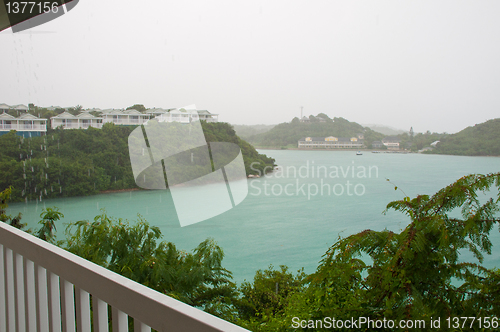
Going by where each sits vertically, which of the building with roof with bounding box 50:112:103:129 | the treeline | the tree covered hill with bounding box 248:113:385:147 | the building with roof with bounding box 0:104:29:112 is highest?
the building with roof with bounding box 0:104:29:112

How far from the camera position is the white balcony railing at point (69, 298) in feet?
1.02

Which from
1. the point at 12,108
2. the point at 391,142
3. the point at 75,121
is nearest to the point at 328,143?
the point at 391,142

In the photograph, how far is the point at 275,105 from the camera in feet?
135

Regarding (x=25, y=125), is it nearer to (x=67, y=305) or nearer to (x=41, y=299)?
(x=41, y=299)

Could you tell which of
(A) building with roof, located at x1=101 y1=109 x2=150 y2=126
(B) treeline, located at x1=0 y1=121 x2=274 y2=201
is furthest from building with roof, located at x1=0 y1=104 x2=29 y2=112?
(A) building with roof, located at x1=101 y1=109 x2=150 y2=126

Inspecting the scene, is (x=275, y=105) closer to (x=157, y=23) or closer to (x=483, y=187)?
(x=157, y=23)

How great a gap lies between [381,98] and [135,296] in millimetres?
39821

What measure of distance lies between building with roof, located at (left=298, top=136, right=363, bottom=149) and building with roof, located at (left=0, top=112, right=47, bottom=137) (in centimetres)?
1777

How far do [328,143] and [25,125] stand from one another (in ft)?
67.6

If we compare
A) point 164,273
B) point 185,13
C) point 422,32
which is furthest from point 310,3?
point 164,273

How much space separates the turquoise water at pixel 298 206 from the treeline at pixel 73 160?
46.4 inches

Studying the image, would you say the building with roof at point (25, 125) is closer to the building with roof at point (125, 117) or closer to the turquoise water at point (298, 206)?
the building with roof at point (125, 117)

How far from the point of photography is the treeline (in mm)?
21906

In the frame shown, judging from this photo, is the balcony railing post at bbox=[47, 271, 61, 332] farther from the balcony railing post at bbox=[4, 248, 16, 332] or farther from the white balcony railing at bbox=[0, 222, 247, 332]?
the balcony railing post at bbox=[4, 248, 16, 332]
